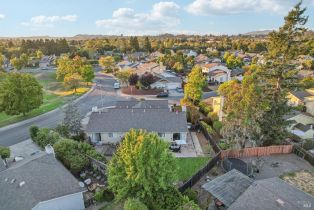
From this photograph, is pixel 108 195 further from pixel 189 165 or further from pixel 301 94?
pixel 301 94

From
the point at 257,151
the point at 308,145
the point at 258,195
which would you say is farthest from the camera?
the point at 308,145

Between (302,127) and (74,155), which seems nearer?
(74,155)

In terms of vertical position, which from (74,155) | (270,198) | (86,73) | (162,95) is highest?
(86,73)

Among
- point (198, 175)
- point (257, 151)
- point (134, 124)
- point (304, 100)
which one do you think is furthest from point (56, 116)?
point (304, 100)

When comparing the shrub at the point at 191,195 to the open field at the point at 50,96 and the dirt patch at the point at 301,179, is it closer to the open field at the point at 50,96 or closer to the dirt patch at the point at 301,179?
the dirt patch at the point at 301,179

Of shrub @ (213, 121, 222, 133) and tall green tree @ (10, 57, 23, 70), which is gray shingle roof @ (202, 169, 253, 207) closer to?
shrub @ (213, 121, 222, 133)

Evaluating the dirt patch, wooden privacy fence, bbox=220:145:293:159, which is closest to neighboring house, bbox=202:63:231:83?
wooden privacy fence, bbox=220:145:293:159
